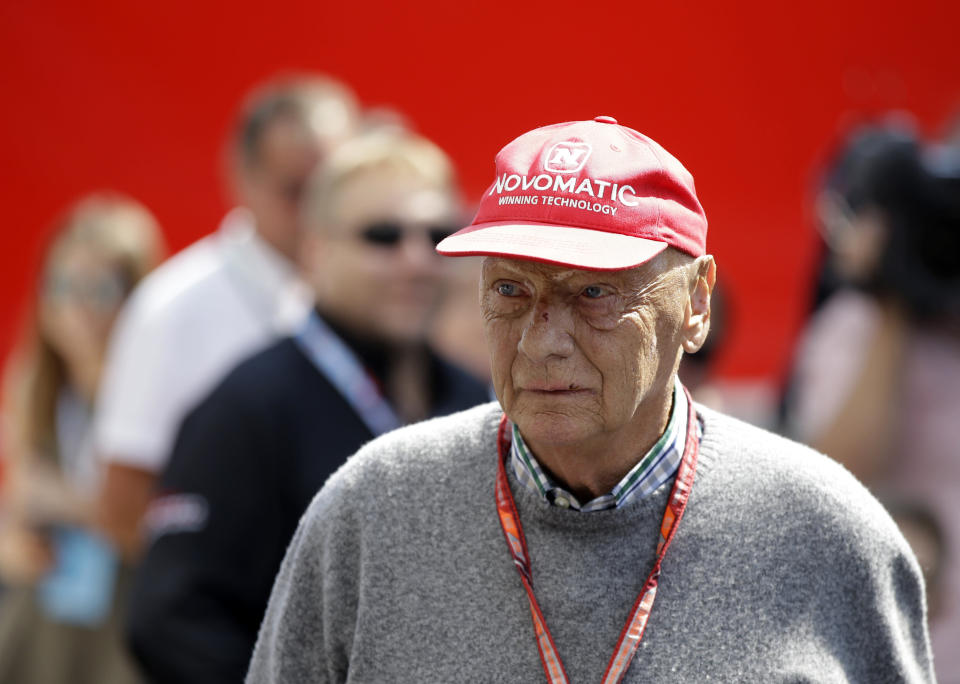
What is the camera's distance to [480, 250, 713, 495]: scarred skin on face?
176 cm

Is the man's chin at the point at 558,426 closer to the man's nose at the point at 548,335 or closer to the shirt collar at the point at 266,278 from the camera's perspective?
the man's nose at the point at 548,335

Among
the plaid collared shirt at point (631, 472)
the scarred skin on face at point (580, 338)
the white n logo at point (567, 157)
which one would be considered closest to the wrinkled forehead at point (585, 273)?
the scarred skin on face at point (580, 338)

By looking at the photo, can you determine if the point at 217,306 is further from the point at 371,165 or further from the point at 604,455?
the point at 604,455

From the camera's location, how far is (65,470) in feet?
14.3

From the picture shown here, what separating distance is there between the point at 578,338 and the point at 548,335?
39 millimetres

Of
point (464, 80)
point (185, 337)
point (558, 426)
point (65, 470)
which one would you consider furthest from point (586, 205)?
point (464, 80)

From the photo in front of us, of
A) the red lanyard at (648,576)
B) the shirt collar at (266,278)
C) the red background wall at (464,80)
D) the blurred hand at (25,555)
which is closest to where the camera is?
the red lanyard at (648,576)

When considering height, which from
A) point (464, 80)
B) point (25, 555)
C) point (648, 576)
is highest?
point (464, 80)

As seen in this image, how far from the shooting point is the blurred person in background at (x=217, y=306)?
3.73 meters

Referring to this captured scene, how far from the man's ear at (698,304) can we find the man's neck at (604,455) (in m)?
0.07

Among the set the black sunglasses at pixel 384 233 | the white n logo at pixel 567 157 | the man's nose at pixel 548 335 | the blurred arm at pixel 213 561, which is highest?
the white n logo at pixel 567 157

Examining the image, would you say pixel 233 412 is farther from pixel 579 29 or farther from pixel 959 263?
pixel 579 29

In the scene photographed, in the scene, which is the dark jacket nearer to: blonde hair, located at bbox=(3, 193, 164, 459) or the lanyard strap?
the lanyard strap

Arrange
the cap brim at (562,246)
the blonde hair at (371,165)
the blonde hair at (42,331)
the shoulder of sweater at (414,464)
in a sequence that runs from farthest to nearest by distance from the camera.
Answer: the blonde hair at (42,331)
the blonde hair at (371,165)
the shoulder of sweater at (414,464)
the cap brim at (562,246)
